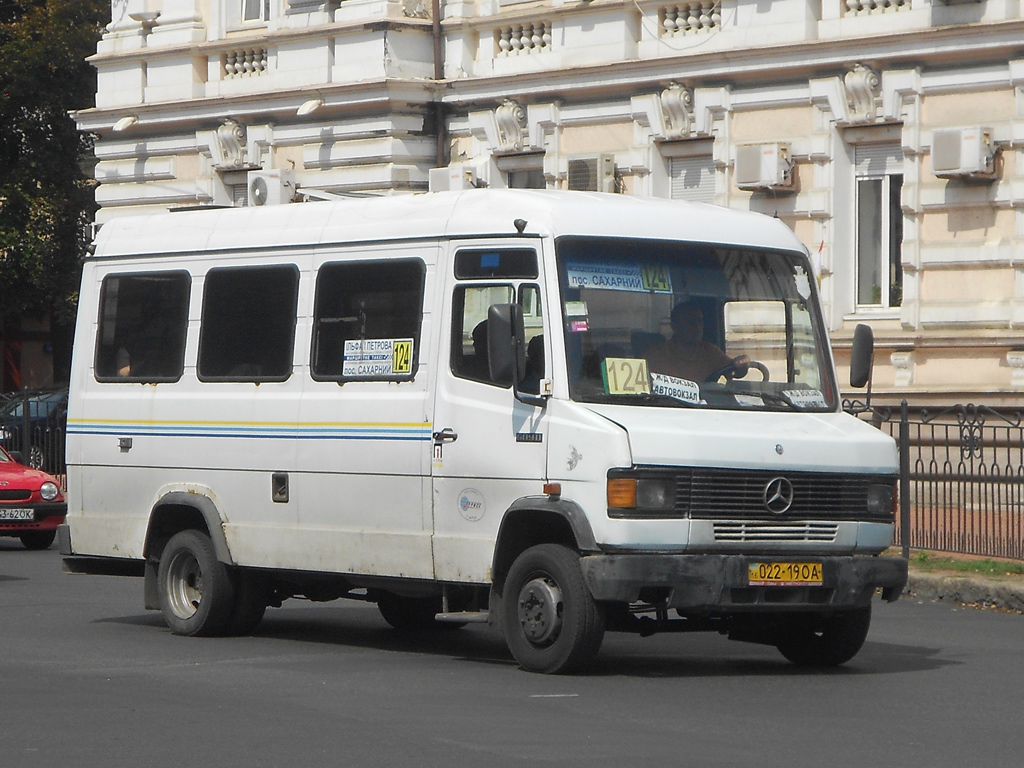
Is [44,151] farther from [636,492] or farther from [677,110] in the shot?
[636,492]

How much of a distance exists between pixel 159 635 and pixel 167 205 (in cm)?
1656

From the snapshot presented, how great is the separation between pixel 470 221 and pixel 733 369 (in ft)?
5.70

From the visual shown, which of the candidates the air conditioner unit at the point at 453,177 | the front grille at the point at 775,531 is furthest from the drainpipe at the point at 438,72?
the front grille at the point at 775,531

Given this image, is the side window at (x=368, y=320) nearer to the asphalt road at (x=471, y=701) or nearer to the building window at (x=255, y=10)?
the asphalt road at (x=471, y=701)

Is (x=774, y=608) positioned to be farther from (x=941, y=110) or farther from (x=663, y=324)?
(x=941, y=110)

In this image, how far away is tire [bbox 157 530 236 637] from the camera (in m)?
12.9

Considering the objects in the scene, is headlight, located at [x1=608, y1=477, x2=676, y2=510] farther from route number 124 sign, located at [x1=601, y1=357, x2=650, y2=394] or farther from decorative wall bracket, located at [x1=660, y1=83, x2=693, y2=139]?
decorative wall bracket, located at [x1=660, y1=83, x2=693, y2=139]

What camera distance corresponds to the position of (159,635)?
13266 mm

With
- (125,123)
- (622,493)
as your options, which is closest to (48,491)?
(125,123)

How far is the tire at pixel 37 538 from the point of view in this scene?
21469mm

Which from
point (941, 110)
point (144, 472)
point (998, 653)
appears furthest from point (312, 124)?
point (998, 653)

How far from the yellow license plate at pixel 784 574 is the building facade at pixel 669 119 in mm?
7419

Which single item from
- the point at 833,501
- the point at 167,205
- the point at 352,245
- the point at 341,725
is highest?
the point at 167,205

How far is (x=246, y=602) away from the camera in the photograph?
13.1m
